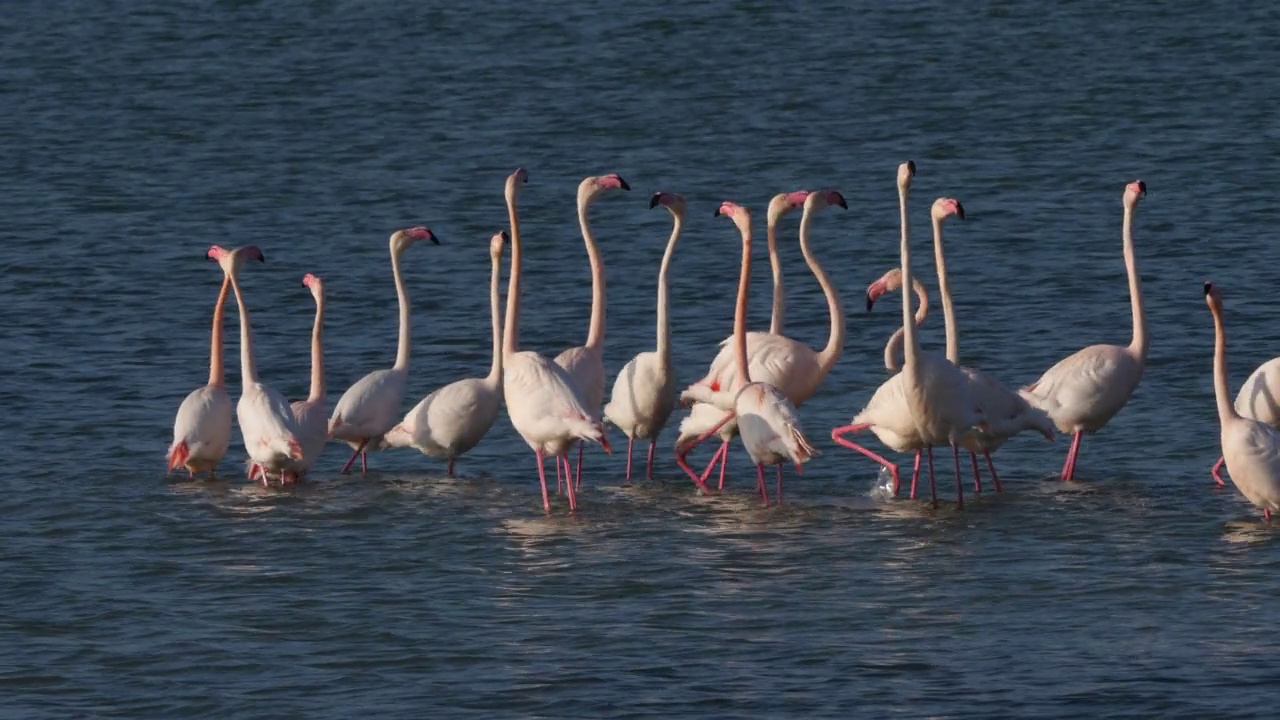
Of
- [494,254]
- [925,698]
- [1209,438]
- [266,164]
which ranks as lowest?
[925,698]

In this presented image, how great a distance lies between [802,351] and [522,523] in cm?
187

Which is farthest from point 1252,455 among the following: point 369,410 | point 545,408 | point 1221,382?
point 369,410

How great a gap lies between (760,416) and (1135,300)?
2.54 metres

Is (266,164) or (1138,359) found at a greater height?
(266,164)

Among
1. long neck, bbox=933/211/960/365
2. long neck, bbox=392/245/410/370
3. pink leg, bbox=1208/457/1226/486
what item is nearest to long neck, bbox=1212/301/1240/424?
pink leg, bbox=1208/457/1226/486

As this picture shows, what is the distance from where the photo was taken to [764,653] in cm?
972

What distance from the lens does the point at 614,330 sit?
55.7ft

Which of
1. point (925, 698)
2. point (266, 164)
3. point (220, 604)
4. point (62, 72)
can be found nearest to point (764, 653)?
point (925, 698)

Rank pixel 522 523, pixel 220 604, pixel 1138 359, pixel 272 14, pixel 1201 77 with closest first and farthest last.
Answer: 1. pixel 220 604
2. pixel 522 523
3. pixel 1138 359
4. pixel 1201 77
5. pixel 272 14

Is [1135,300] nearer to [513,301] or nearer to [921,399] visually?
[921,399]

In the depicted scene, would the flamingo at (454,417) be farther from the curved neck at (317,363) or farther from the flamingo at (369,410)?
the curved neck at (317,363)

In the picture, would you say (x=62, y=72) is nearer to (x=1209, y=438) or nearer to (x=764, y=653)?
(x=1209, y=438)

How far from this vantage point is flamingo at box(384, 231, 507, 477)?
12797 mm

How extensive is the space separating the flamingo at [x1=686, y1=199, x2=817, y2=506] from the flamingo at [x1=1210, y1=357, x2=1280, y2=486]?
7.51 feet
